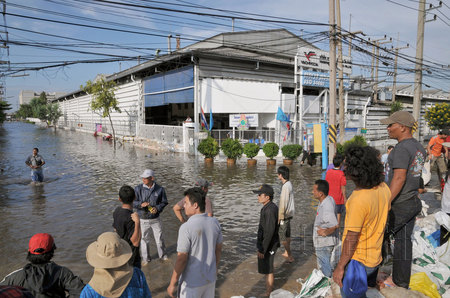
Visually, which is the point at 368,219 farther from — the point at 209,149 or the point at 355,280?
the point at 209,149

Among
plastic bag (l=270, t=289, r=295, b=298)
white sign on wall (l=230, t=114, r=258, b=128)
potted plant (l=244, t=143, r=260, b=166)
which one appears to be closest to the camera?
plastic bag (l=270, t=289, r=295, b=298)

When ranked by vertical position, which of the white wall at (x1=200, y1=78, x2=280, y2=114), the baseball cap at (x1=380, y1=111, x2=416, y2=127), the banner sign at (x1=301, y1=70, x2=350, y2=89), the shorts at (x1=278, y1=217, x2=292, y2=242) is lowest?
the shorts at (x1=278, y1=217, x2=292, y2=242)

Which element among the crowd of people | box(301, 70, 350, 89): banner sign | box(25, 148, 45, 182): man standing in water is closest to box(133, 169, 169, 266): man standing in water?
the crowd of people

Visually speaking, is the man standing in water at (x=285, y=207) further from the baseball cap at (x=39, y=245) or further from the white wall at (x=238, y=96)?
the white wall at (x=238, y=96)

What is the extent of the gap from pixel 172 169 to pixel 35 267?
511 inches

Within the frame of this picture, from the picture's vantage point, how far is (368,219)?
2.67m

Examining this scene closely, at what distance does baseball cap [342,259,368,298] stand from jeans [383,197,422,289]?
1.02 m

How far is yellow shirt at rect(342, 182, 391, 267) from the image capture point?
264cm

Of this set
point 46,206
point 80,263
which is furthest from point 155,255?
point 46,206

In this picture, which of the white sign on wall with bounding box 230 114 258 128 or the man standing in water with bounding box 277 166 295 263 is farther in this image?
the white sign on wall with bounding box 230 114 258 128

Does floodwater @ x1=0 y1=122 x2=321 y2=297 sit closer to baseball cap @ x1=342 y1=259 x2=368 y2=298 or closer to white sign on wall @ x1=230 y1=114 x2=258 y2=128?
baseball cap @ x1=342 y1=259 x2=368 y2=298

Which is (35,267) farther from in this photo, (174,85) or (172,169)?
(174,85)

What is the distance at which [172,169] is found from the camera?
15.6 metres

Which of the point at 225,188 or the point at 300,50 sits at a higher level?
the point at 300,50
